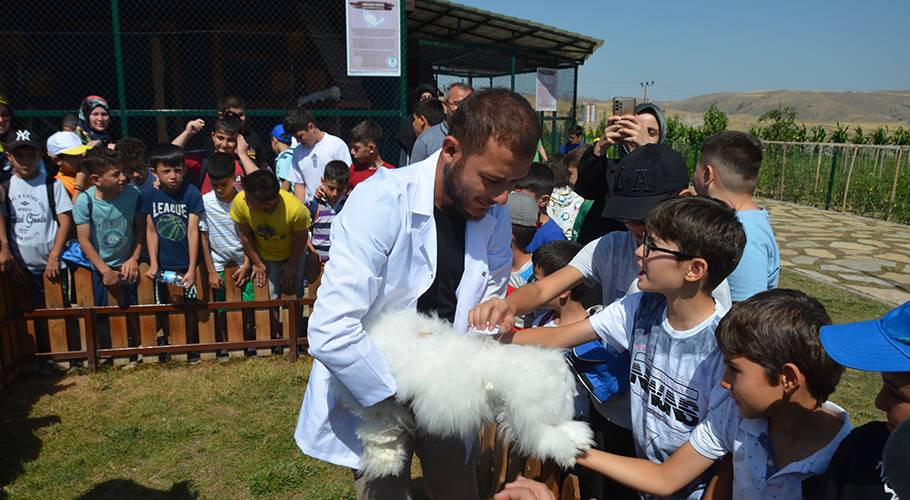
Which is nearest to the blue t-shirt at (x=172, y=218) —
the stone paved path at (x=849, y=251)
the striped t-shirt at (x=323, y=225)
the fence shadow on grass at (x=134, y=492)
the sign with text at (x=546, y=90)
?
the striped t-shirt at (x=323, y=225)

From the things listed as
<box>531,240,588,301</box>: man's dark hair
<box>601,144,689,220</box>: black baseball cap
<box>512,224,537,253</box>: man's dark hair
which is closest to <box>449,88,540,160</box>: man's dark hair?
<box>601,144,689,220</box>: black baseball cap

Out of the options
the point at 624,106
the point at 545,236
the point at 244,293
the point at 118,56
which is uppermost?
the point at 118,56

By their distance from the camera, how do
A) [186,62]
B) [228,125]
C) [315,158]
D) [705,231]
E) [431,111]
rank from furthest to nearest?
[186,62], [315,158], [228,125], [431,111], [705,231]

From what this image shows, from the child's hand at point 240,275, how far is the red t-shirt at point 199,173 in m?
1.02

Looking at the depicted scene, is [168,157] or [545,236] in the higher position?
[168,157]

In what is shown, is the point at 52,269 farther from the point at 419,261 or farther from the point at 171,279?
the point at 419,261

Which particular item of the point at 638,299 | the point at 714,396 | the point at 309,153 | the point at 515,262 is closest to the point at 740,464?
the point at 714,396

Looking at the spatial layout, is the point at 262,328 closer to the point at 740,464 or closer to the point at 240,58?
the point at 740,464

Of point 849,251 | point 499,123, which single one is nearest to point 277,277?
point 499,123

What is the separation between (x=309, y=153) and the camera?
6723mm

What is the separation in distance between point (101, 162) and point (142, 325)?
1448mm

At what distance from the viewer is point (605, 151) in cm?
341

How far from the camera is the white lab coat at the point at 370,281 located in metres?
1.74

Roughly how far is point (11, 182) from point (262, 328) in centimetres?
251
